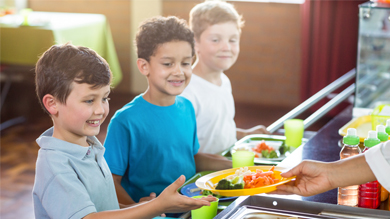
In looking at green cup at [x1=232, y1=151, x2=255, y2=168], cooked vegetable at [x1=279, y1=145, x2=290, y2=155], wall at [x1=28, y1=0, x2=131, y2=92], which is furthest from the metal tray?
wall at [x1=28, y1=0, x2=131, y2=92]

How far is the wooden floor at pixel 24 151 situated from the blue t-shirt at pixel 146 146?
1.63 metres

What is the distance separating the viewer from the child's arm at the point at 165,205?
1.11 metres

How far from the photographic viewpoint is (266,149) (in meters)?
1.97

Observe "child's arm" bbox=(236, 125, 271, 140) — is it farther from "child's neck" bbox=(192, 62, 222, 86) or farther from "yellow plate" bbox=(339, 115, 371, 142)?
"yellow plate" bbox=(339, 115, 371, 142)

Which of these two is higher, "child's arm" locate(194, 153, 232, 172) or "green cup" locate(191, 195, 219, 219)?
"green cup" locate(191, 195, 219, 219)

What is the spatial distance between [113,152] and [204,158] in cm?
42

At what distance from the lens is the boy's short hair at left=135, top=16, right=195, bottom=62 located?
1759 mm

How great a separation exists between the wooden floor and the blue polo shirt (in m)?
1.97

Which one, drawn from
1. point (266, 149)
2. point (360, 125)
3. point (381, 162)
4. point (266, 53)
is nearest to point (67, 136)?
point (381, 162)

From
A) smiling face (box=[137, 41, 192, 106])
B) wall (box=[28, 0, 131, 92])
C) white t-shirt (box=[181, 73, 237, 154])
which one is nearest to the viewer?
smiling face (box=[137, 41, 192, 106])

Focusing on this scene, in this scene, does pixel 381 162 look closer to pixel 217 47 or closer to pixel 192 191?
pixel 192 191

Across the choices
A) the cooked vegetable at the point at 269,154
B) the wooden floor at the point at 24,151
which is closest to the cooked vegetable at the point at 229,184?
the cooked vegetable at the point at 269,154

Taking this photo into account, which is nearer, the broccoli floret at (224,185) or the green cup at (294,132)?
the broccoli floret at (224,185)

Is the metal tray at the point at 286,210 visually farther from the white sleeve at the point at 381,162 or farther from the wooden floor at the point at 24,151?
the wooden floor at the point at 24,151
